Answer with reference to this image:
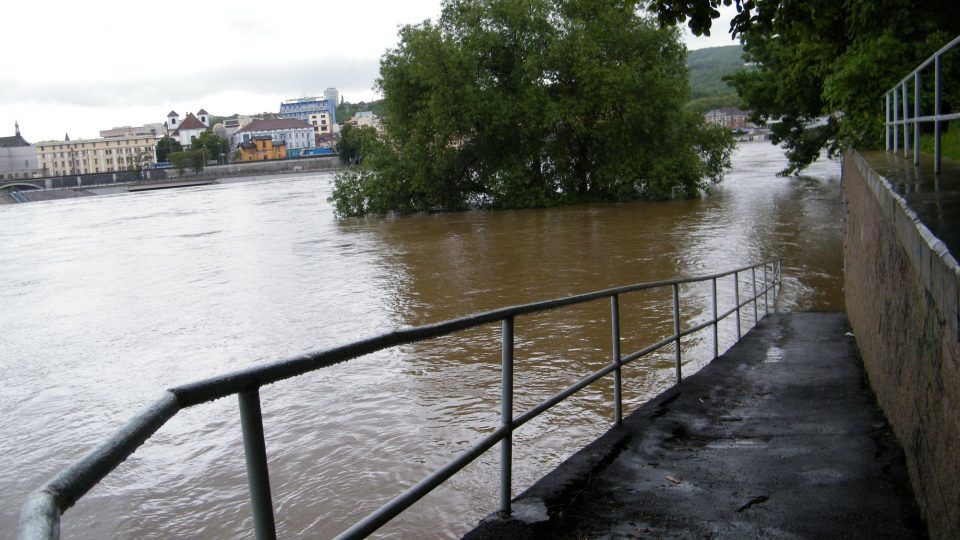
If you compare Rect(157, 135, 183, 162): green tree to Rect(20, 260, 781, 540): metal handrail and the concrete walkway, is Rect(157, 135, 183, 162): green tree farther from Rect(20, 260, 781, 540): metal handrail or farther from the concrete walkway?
Rect(20, 260, 781, 540): metal handrail

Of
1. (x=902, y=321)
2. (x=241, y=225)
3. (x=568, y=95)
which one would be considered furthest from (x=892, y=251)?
(x=241, y=225)

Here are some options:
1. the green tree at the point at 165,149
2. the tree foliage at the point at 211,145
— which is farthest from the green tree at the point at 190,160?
the green tree at the point at 165,149

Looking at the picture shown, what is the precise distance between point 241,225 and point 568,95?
59.2 ft

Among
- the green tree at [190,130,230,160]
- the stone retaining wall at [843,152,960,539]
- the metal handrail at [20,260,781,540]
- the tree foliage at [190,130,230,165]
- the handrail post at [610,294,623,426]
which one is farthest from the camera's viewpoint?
the green tree at [190,130,230,160]

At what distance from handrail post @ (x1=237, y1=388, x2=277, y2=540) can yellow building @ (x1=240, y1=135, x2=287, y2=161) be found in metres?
181

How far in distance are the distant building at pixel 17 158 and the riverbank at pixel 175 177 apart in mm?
68920

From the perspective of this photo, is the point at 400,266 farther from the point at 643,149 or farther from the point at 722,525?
the point at 722,525

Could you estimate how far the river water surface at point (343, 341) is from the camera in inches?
357

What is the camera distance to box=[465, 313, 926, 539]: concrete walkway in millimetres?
3518

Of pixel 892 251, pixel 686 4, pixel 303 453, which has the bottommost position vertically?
pixel 303 453

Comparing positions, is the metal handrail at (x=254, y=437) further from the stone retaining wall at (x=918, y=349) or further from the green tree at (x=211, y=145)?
the green tree at (x=211, y=145)

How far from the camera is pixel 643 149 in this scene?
39.8 meters

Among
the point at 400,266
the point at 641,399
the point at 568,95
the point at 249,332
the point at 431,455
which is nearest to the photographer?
the point at 431,455

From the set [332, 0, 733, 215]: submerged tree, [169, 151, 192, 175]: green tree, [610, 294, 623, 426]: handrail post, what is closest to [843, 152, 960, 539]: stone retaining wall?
[610, 294, 623, 426]: handrail post
